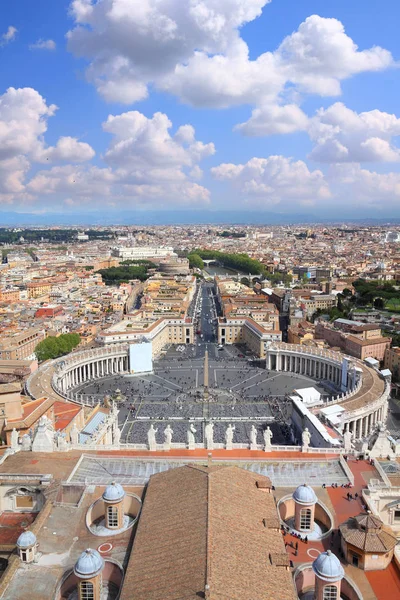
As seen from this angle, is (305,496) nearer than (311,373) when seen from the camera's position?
Yes

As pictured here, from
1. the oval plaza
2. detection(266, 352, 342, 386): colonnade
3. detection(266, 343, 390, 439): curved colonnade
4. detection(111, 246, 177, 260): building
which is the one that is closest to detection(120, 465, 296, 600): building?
the oval plaza

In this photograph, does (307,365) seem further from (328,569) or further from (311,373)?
(328,569)

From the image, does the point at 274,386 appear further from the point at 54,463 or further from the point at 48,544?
the point at 48,544

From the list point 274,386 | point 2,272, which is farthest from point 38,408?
point 2,272

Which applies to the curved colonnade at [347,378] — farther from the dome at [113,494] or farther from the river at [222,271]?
the river at [222,271]

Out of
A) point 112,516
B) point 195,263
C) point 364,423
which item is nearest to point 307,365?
point 364,423
